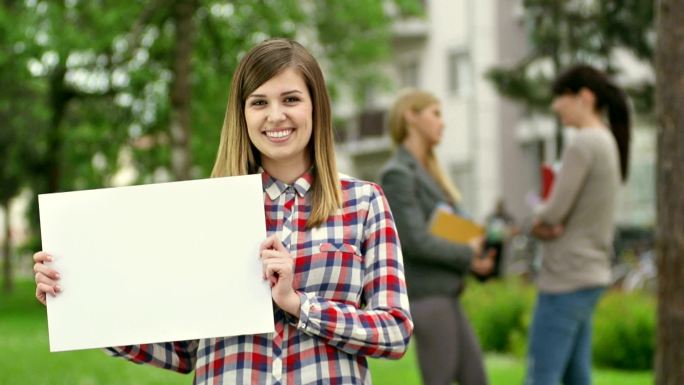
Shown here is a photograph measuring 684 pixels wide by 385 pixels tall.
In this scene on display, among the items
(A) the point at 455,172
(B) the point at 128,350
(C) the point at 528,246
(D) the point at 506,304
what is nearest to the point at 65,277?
(B) the point at 128,350

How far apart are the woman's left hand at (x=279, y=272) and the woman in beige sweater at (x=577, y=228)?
315 centimetres

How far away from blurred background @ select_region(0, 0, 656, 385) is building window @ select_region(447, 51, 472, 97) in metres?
0.04

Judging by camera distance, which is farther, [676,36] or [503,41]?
[503,41]

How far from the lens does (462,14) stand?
35000 millimetres

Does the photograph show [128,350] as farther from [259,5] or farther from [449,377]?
[259,5]

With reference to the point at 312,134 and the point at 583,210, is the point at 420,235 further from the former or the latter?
the point at 312,134

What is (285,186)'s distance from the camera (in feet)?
9.98

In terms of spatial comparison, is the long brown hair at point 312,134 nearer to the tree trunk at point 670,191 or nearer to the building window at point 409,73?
the tree trunk at point 670,191

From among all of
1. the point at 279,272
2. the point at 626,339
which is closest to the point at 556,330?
the point at 279,272

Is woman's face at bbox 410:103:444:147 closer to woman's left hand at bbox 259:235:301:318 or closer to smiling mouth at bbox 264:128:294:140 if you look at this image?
smiling mouth at bbox 264:128:294:140

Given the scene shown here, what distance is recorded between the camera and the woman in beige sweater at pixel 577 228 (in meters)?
5.80

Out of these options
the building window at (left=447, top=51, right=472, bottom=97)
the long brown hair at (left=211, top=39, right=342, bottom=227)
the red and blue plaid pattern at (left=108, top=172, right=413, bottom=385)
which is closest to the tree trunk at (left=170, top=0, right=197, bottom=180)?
the long brown hair at (left=211, top=39, right=342, bottom=227)

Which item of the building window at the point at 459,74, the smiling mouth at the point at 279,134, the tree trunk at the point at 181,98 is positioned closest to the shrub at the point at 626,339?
the tree trunk at the point at 181,98

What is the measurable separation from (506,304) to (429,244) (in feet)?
24.9
